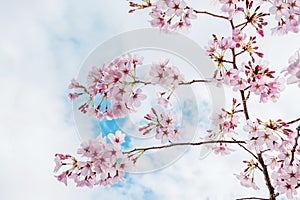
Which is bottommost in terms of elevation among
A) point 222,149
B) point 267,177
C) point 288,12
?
point 267,177

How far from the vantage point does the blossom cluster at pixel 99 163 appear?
2441 millimetres

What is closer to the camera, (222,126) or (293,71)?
(293,71)

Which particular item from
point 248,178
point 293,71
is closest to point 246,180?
point 248,178

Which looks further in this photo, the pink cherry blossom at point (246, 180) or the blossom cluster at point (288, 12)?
the pink cherry blossom at point (246, 180)

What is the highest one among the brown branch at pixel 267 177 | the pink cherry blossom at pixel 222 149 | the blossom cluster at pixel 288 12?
the blossom cluster at pixel 288 12

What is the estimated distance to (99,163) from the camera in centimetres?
248

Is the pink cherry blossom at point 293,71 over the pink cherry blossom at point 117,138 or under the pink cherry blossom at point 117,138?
under

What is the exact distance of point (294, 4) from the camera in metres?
2.60

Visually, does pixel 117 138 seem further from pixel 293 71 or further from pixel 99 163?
pixel 293 71

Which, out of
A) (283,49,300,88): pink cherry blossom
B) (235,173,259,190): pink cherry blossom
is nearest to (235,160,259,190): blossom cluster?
(235,173,259,190): pink cherry blossom

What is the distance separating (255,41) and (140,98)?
3.30ft

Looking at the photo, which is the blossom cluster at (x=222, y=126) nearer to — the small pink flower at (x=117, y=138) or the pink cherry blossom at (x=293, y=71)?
the small pink flower at (x=117, y=138)

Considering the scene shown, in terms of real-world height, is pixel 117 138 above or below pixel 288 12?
below

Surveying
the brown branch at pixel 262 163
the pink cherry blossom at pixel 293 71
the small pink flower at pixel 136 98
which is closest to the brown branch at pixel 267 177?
the brown branch at pixel 262 163
